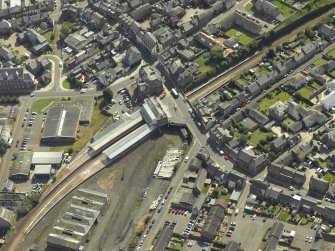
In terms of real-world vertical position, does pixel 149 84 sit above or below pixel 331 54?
below

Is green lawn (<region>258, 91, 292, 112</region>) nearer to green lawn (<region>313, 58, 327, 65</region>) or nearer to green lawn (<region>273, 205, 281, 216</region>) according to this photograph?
green lawn (<region>313, 58, 327, 65</region>)

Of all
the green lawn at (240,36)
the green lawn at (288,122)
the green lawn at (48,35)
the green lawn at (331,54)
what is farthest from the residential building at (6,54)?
the green lawn at (331,54)

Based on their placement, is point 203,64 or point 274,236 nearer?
point 274,236

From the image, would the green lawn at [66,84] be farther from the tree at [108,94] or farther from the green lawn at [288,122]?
the green lawn at [288,122]

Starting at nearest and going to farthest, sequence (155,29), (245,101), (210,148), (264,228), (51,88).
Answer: (264,228), (210,148), (245,101), (51,88), (155,29)

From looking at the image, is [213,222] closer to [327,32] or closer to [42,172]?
[42,172]

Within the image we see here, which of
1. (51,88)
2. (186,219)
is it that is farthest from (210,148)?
(51,88)

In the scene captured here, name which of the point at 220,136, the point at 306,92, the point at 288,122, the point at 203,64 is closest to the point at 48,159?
the point at 220,136

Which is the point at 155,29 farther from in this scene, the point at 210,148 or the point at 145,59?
the point at 210,148
